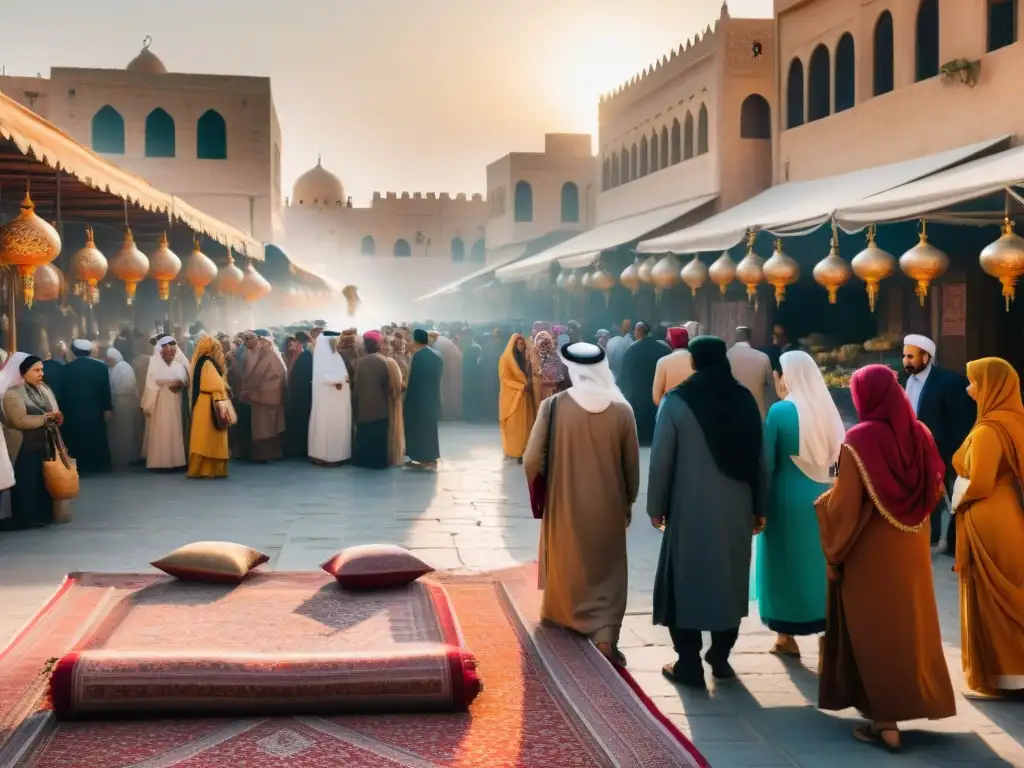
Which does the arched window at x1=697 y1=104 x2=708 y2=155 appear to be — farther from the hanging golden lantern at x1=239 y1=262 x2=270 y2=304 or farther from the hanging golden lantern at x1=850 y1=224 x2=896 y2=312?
the hanging golden lantern at x1=850 y1=224 x2=896 y2=312

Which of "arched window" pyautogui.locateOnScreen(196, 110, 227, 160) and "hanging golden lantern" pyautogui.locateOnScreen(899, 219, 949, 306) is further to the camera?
"arched window" pyautogui.locateOnScreen(196, 110, 227, 160)

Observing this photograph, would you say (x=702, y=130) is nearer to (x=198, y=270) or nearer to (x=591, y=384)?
(x=198, y=270)

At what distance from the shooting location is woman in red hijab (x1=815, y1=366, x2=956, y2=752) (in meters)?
4.05

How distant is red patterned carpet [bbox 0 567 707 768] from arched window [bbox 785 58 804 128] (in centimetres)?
1138

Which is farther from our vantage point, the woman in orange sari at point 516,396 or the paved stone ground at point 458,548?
the woman in orange sari at point 516,396

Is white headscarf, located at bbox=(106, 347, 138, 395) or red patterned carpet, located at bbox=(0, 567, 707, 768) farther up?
white headscarf, located at bbox=(106, 347, 138, 395)

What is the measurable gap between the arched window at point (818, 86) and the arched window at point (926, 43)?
2570mm

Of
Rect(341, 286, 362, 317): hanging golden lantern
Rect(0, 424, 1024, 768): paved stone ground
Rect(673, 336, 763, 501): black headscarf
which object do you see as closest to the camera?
Rect(0, 424, 1024, 768): paved stone ground

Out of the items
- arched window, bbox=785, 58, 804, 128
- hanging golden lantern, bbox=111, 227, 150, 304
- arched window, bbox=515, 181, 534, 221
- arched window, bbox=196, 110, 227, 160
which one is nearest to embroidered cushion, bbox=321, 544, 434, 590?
hanging golden lantern, bbox=111, 227, 150, 304

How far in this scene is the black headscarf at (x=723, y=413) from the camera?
478 cm

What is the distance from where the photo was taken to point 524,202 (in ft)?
127

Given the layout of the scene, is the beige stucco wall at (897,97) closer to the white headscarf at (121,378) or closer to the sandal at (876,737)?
the sandal at (876,737)

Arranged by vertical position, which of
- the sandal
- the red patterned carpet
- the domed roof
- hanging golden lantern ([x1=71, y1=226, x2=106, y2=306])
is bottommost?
the sandal

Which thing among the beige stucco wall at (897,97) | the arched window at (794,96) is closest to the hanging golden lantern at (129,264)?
the beige stucco wall at (897,97)
